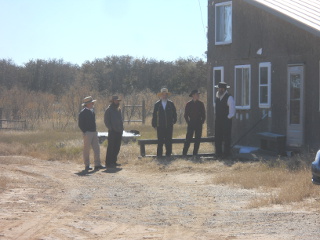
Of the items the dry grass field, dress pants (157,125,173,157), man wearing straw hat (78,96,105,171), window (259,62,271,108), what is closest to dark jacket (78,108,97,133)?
man wearing straw hat (78,96,105,171)

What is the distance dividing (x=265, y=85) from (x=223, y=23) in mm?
3227

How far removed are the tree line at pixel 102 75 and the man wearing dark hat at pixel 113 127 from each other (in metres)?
37.5

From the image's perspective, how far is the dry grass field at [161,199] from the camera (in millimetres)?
9078

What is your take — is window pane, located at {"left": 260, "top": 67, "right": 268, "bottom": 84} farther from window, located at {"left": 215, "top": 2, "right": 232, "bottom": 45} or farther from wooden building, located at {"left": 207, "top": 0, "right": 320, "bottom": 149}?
window, located at {"left": 215, "top": 2, "right": 232, "bottom": 45}

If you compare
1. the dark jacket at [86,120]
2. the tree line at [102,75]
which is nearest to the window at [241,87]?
the dark jacket at [86,120]

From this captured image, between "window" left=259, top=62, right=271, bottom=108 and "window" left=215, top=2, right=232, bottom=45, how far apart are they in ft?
6.33

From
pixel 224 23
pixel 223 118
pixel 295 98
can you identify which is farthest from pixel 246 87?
pixel 223 118

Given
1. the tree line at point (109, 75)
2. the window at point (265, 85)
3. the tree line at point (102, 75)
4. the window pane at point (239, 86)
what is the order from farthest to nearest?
the tree line at point (102, 75)
the tree line at point (109, 75)
the window pane at point (239, 86)
the window at point (265, 85)

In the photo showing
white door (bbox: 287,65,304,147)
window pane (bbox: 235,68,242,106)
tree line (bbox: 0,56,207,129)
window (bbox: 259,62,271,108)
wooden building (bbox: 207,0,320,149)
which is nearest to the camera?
wooden building (bbox: 207,0,320,149)

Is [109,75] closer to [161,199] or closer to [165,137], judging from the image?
[165,137]

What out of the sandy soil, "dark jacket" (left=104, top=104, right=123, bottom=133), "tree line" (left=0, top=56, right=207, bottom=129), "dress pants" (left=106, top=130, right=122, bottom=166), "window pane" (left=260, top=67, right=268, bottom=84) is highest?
"tree line" (left=0, top=56, right=207, bottom=129)

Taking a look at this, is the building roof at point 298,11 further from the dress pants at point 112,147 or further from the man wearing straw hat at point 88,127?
the man wearing straw hat at point 88,127

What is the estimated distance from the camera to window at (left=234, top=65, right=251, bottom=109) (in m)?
20.9

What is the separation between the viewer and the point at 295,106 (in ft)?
61.2
